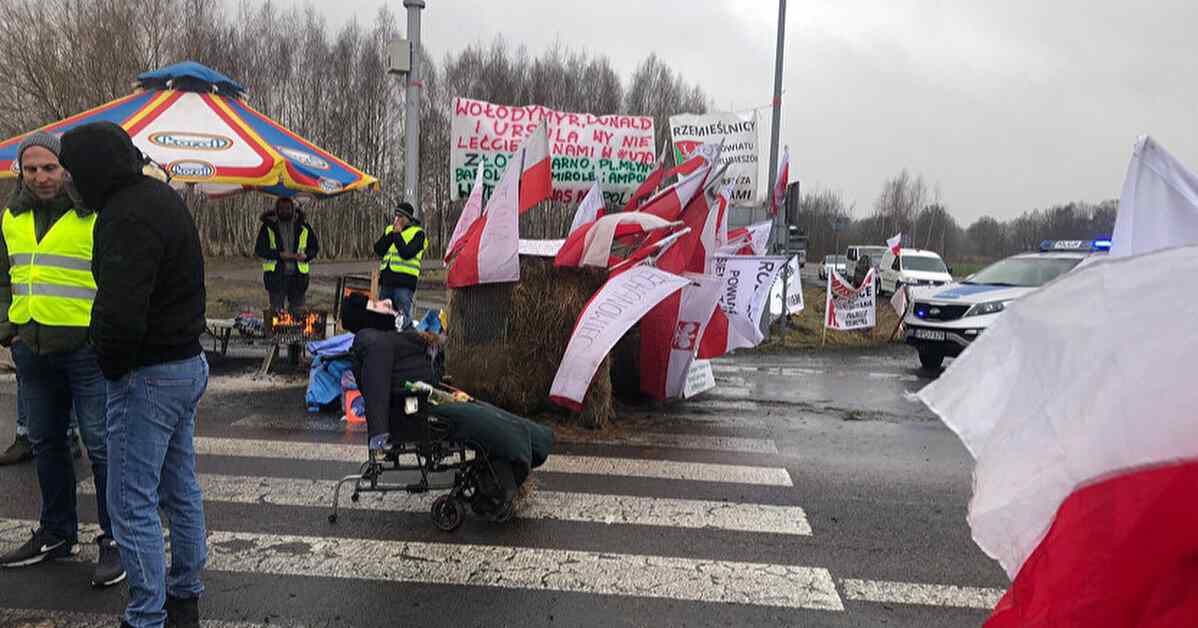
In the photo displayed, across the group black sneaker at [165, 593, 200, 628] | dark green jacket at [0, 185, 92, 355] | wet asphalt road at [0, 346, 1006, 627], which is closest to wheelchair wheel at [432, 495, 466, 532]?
wet asphalt road at [0, 346, 1006, 627]

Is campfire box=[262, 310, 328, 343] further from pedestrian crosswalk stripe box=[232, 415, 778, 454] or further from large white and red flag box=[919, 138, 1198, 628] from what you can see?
large white and red flag box=[919, 138, 1198, 628]

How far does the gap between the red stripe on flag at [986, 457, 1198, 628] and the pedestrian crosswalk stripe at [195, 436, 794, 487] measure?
433cm

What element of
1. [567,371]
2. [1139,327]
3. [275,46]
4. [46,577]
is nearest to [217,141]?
[567,371]

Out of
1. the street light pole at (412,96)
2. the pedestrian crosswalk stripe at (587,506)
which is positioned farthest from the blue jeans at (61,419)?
the street light pole at (412,96)

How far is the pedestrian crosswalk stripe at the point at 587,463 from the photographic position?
19.4 feet

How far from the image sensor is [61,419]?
155 inches

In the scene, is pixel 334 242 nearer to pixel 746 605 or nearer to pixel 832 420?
pixel 832 420

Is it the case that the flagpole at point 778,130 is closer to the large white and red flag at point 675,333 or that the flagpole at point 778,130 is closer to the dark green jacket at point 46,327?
the large white and red flag at point 675,333

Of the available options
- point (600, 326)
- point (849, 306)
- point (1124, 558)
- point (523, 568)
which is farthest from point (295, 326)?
point (849, 306)

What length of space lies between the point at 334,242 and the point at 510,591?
40385mm

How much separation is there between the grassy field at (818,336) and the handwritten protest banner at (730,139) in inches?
125

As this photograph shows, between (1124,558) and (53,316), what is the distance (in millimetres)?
4238

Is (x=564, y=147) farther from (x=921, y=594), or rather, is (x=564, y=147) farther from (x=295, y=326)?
(x=921, y=594)

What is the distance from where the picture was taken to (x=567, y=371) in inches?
263
